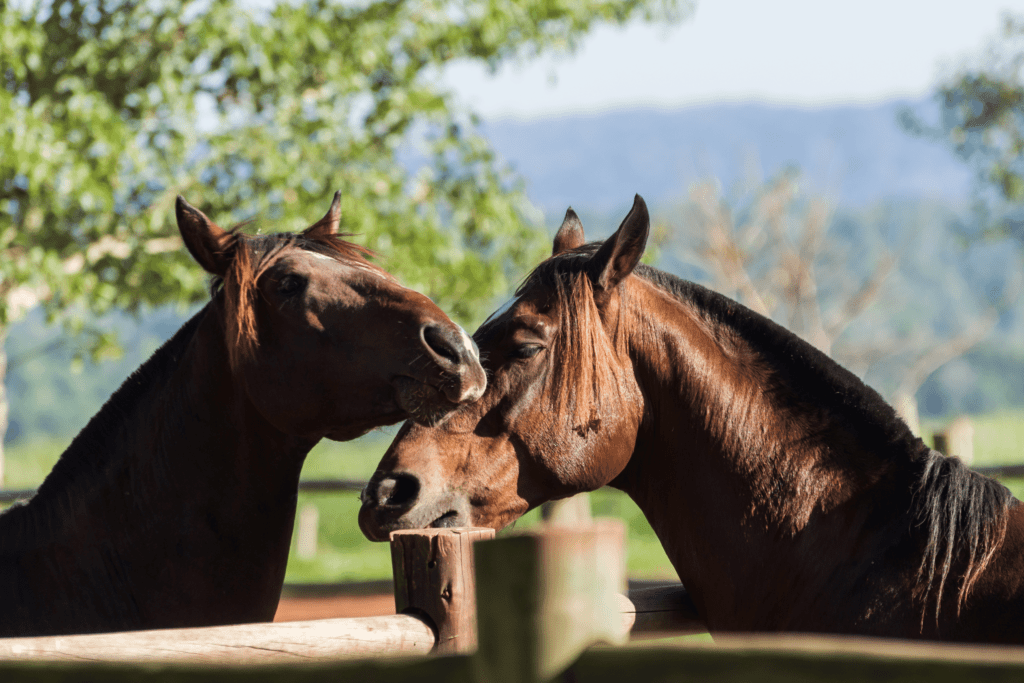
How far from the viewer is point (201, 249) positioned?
103 inches

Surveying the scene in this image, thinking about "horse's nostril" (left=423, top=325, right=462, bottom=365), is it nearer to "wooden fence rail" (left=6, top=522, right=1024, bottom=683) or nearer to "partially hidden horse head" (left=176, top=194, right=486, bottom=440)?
"partially hidden horse head" (left=176, top=194, right=486, bottom=440)

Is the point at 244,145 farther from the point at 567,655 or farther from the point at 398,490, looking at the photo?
the point at 567,655

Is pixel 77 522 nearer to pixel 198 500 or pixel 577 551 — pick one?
pixel 198 500

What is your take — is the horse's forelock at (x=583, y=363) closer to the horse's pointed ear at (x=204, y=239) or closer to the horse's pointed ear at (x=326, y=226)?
the horse's pointed ear at (x=326, y=226)

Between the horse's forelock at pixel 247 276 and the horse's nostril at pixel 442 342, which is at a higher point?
the horse's forelock at pixel 247 276

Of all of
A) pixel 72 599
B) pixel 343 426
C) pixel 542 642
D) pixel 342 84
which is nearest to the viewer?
pixel 542 642

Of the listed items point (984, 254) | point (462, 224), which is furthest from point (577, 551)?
point (984, 254)

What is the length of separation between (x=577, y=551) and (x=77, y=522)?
6.47ft

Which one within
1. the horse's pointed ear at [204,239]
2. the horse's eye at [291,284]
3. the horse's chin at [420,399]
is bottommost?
the horse's chin at [420,399]

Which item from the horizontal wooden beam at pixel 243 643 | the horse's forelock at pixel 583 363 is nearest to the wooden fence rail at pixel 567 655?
the horizontal wooden beam at pixel 243 643

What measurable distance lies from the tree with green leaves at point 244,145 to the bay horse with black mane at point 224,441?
13.3 feet

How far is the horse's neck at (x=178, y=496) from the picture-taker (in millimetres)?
2473

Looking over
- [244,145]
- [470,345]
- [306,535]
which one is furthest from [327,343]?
[306,535]

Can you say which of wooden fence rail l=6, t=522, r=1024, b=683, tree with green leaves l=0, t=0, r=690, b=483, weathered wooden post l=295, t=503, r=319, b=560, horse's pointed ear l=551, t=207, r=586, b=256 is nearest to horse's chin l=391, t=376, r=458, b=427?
horse's pointed ear l=551, t=207, r=586, b=256
